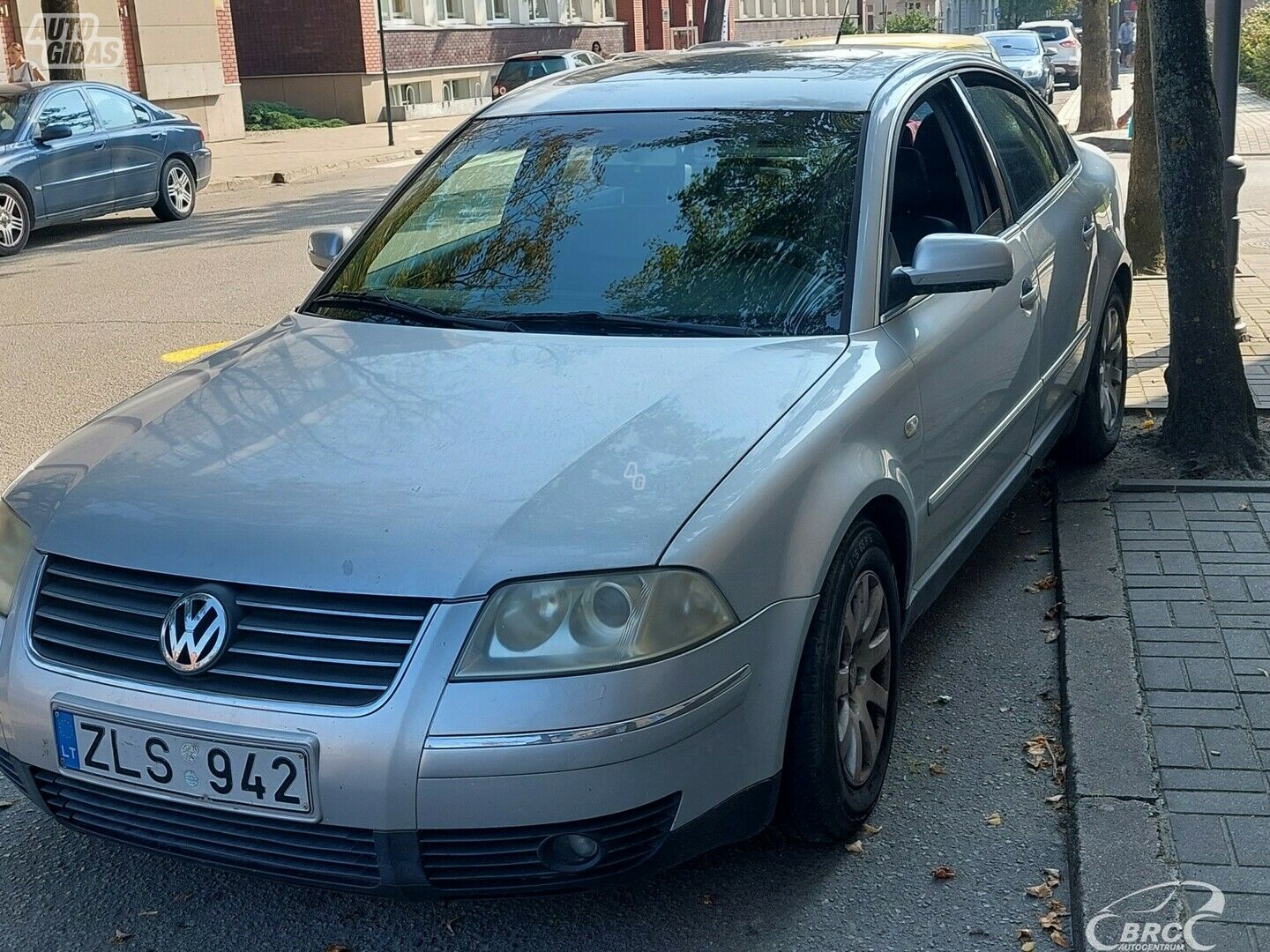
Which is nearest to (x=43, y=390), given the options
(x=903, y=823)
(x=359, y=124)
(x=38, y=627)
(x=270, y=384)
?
(x=270, y=384)

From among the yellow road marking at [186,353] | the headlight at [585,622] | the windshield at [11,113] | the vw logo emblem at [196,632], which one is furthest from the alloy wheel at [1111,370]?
the windshield at [11,113]

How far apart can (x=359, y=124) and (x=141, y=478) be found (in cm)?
3054

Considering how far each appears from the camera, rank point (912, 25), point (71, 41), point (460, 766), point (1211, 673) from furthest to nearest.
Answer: point (912, 25)
point (71, 41)
point (1211, 673)
point (460, 766)

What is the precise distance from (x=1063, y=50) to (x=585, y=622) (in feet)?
149

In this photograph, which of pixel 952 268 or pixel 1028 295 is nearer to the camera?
pixel 952 268

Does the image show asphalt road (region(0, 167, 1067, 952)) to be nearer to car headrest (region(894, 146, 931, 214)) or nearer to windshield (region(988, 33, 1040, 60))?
car headrest (region(894, 146, 931, 214))

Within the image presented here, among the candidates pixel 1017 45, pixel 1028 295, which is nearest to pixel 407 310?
pixel 1028 295

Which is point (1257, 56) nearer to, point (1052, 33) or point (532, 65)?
point (1052, 33)

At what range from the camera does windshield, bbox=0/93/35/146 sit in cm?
1373

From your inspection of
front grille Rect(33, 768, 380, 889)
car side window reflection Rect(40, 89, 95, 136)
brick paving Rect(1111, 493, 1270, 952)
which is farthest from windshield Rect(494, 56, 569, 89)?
front grille Rect(33, 768, 380, 889)

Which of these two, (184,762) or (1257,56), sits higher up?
(1257,56)

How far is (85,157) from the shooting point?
567 inches

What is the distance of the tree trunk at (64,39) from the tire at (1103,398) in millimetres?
20800

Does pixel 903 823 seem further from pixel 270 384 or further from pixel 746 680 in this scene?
pixel 270 384
